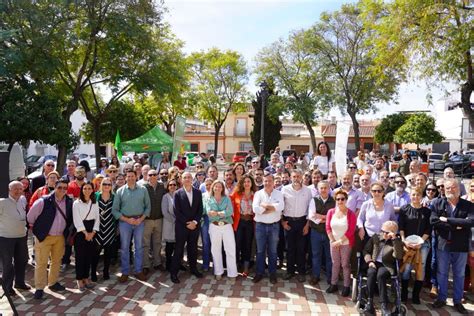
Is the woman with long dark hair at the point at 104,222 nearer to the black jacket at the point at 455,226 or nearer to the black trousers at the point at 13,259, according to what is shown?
the black trousers at the point at 13,259

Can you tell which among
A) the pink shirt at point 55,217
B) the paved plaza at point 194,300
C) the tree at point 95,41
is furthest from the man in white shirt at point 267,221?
the tree at point 95,41

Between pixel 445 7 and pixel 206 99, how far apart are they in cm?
2902

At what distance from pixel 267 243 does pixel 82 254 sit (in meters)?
2.84

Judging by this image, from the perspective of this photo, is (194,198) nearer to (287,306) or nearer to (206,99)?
(287,306)

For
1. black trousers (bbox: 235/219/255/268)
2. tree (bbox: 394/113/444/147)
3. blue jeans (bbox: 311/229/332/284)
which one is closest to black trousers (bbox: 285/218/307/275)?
blue jeans (bbox: 311/229/332/284)

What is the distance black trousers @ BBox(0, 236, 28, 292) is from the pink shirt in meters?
0.36

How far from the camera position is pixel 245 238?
631 centimetres

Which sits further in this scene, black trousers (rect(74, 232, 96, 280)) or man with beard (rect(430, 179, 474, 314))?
black trousers (rect(74, 232, 96, 280))

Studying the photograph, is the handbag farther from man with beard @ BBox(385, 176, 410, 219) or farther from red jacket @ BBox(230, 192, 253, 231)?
man with beard @ BBox(385, 176, 410, 219)

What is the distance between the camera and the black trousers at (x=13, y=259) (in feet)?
16.4

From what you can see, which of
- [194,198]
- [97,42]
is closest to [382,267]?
[194,198]

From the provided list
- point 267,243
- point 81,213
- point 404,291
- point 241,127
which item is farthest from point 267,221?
point 241,127

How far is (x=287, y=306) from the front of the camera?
5105 millimetres

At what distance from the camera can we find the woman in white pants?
5.98 metres
